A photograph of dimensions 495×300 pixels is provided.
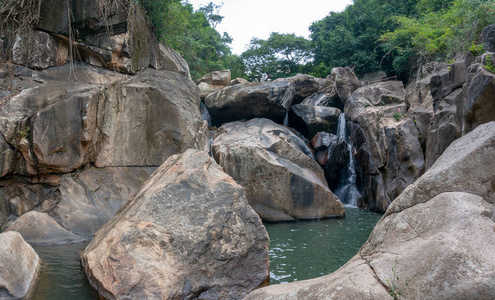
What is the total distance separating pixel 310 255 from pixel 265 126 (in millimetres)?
8443

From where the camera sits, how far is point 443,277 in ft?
10.2

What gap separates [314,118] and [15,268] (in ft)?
46.9

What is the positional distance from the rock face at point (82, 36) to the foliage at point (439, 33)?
10656 millimetres

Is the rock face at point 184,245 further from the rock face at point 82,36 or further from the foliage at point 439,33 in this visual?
Answer: the foliage at point 439,33

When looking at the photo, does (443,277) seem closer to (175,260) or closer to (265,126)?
(175,260)

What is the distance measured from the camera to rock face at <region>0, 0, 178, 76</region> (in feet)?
37.4

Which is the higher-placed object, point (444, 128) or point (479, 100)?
point (479, 100)

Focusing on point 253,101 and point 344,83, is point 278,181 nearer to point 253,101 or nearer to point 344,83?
point 253,101

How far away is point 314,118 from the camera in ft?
58.0

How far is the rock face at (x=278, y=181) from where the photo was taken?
497 inches

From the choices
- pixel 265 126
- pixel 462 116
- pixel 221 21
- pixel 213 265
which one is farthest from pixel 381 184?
pixel 221 21

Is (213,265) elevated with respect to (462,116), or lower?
lower

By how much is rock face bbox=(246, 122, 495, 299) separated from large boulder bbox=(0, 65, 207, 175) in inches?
320

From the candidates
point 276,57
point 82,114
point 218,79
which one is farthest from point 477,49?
point 276,57
